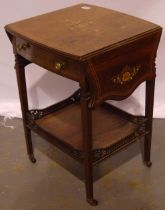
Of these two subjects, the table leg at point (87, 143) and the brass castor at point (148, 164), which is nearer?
the table leg at point (87, 143)

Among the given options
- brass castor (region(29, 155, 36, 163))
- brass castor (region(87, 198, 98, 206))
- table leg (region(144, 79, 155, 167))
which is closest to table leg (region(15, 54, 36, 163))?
brass castor (region(29, 155, 36, 163))

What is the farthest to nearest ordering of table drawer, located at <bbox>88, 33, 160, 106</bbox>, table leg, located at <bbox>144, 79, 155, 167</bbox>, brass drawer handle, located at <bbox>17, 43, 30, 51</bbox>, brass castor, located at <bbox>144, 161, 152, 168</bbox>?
brass castor, located at <bbox>144, 161, 152, 168</bbox>
table leg, located at <bbox>144, 79, 155, 167</bbox>
brass drawer handle, located at <bbox>17, 43, 30, 51</bbox>
table drawer, located at <bbox>88, 33, 160, 106</bbox>

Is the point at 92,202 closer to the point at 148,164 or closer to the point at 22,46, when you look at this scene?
the point at 148,164

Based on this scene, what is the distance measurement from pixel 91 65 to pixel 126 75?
20cm

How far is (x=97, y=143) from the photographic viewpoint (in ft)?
5.51

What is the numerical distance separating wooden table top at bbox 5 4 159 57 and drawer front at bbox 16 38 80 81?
38 mm

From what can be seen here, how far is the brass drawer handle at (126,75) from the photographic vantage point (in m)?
1.44

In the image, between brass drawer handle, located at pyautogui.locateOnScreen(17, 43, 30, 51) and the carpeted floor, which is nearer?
brass drawer handle, located at pyautogui.locateOnScreen(17, 43, 30, 51)

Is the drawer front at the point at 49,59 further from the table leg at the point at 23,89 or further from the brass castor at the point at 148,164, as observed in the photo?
the brass castor at the point at 148,164

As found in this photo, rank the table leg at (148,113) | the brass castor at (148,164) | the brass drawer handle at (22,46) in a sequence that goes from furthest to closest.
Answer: the brass castor at (148,164)
the table leg at (148,113)
the brass drawer handle at (22,46)

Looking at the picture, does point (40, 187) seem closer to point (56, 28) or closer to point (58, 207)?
point (58, 207)

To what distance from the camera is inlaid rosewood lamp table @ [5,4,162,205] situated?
1.35m

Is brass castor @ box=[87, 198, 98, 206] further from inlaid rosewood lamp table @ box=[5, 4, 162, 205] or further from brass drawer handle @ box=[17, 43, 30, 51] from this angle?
brass drawer handle @ box=[17, 43, 30, 51]

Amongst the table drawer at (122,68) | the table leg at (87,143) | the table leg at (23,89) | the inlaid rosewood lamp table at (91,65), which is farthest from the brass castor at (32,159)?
the table drawer at (122,68)
